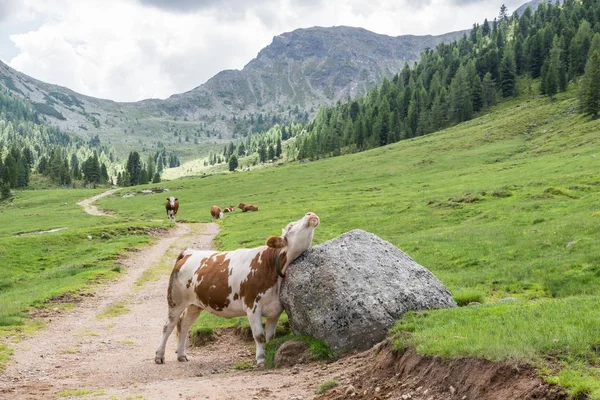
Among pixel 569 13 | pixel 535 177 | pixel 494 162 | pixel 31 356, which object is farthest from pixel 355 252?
pixel 569 13

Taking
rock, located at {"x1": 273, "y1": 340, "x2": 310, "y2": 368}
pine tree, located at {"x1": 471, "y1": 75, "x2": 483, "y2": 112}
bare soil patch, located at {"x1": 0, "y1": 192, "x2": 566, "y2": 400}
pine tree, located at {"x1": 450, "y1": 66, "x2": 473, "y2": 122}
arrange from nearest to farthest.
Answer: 1. bare soil patch, located at {"x1": 0, "y1": 192, "x2": 566, "y2": 400}
2. rock, located at {"x1": 273, "y1": 340, "x2": 310, "y2": 368}
3. pine tree, located at {"x1": 450, "y1": 66, "x2": 473, "y2": 122}
4. pine tree, located at {"x1": 471, "y1": 75, "x2": 483, "y2": 112}

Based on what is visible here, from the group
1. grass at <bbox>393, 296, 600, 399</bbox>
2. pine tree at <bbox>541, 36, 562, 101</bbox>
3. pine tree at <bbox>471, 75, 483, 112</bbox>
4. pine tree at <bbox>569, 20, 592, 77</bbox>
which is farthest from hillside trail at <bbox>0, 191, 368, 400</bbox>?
pine tree at <bbox>569, 20, 592, 77</bbox>

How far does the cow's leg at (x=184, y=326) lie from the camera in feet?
44.5

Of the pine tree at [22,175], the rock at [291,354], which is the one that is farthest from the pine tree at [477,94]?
the pine tree at [22,175]

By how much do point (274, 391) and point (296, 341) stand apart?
255cm

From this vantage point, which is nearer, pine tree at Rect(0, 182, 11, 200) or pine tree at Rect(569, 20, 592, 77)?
pine tree at Rect(0, 182, 11, 200)

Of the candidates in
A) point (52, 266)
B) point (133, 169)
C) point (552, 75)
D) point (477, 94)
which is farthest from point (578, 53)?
point (133, 169)

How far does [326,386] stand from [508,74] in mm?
158430

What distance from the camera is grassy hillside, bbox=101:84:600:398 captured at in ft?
29.6

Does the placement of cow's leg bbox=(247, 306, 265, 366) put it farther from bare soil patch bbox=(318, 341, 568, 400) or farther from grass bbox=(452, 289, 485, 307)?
grass bbox=(452, 289, 485, 307)

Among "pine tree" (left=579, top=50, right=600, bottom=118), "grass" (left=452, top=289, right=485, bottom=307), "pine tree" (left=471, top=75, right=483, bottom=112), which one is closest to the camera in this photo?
"grass" (left=452, top=289, right=485, bottom=307)

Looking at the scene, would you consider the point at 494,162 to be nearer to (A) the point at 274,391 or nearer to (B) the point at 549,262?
(B) the point at 549,262

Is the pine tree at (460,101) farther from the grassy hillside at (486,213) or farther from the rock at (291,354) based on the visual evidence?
the rock at (291,354)

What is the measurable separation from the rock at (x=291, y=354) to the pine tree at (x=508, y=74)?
153 m
